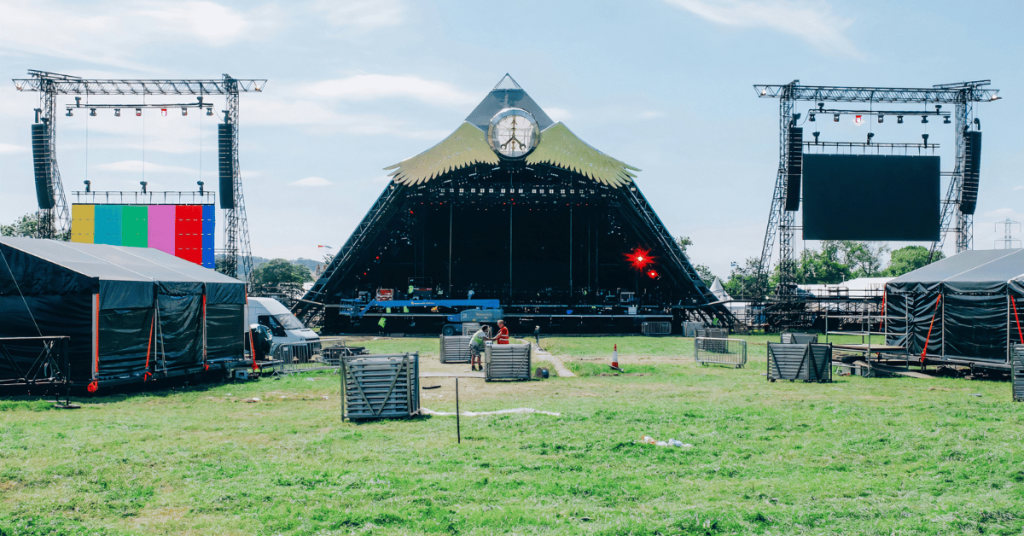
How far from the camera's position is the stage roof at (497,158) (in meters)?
46.8

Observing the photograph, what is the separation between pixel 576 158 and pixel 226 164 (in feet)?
75.7

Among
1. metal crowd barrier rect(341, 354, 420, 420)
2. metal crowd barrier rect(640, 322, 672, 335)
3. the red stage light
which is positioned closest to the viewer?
metal crowd barrier rect(341, 354, 420, 420)

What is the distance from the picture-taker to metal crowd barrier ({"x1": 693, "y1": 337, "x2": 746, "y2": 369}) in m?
23.4

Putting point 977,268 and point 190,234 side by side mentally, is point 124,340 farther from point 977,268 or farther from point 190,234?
point 190,234

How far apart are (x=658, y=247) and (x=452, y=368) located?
30.0 meters

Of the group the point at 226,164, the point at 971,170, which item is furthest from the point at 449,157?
the point at 971,170

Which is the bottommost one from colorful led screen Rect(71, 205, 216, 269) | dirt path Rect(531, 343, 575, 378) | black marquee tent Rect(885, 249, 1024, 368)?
dirt path Rect(531, 343, 575, 378)

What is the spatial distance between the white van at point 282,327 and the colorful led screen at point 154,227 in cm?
2395

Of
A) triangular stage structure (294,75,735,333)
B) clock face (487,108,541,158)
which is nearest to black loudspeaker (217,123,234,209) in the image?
triangular stage structure (294,75,735,333)

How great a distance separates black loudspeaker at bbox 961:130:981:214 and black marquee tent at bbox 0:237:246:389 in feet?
156

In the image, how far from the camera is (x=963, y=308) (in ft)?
66.2

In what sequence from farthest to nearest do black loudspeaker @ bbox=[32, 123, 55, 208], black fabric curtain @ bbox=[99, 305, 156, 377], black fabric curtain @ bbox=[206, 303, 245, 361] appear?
black loudspeaker @ bbox=[32, 123, 55, 208]
black fabric curtain @ bbox=[206, 303, 245, 361]
black fabric curtain @ bbox=[99, 305, 156, 377]

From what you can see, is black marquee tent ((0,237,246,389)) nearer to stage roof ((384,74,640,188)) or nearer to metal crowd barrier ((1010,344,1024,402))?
metal crowd barrier ((1010,344,1024,402))

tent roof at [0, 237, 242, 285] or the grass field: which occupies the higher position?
tent roof at [0, 237, 242, 285]
